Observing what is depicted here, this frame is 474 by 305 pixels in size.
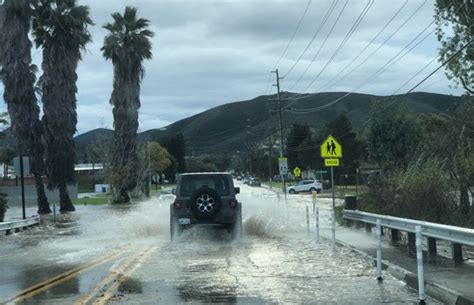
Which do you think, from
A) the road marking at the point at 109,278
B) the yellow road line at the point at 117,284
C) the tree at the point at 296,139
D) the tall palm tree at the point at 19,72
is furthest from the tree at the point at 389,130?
the tree at the point at 296,139

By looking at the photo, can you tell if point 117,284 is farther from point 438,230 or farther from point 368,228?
point 368,228

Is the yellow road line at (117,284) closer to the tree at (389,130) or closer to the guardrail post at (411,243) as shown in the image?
the guardrail post at (411,243)

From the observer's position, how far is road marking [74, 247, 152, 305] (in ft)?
31.0

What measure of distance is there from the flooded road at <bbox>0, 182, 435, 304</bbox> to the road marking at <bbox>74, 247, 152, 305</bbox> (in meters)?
0.02

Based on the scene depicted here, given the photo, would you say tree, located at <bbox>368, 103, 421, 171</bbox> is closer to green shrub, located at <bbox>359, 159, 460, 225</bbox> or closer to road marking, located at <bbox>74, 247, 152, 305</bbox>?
green shrub, located at <bbox>359, 159, 460, 225</bbox>

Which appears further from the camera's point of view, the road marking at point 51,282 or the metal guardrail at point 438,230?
the road marking at point 51,282

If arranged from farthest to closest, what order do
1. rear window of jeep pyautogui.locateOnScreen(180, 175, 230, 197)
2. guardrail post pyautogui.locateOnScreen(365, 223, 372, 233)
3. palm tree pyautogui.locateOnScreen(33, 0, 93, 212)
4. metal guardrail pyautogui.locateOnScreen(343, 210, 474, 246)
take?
1. palm tree pyautogui.locateOnScreen(33, 0, 93, 212)
2. guardrail post pyautogui.locateOnScreen(365, 223, 372, 233)
3. rear window of jeep pyautogui.locateOnScreen(180, 175, 230, 197)
4. metal guardrail pyautogui.locateOnScreen(343, 210, 474, 246)

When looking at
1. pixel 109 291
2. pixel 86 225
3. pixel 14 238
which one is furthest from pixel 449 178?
pixel 86 225

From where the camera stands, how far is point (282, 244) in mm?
17172

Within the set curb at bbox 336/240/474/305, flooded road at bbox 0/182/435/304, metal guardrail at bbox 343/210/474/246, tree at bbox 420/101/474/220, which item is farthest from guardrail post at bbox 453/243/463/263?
tree at bbox 420/101/474/220

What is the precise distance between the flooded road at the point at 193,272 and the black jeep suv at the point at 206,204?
0.48 metres

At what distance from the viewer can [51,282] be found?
37.7ft

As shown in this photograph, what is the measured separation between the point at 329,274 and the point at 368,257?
201 cm

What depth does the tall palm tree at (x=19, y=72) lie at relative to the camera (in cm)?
3631
